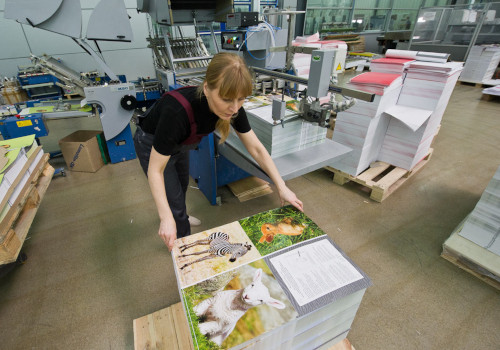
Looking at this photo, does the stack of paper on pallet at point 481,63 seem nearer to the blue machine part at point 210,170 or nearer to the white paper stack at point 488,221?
the white paper stack at point 488,221

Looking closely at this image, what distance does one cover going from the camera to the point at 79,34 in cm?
239

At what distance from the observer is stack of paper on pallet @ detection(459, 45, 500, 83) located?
543 centimetres

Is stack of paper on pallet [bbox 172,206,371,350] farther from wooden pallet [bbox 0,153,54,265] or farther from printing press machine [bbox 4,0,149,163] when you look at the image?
printing press machine [bbox 4,0,149,163]

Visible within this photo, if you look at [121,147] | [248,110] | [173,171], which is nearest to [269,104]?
[248,110]

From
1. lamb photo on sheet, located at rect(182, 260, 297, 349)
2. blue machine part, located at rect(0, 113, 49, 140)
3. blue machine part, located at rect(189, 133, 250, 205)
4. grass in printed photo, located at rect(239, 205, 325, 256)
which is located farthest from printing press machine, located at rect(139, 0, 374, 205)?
blue machine part, located at rect(0, 113, 49, 140)

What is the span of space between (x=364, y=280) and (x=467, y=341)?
1.16 metres

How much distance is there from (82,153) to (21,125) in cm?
56

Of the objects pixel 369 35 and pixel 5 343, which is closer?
pixel 5 343

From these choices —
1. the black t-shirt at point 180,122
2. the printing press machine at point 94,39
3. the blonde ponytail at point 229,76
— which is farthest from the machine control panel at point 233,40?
the blonde ponytail at point 229,76

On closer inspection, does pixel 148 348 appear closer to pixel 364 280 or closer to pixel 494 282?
pixel 364 280

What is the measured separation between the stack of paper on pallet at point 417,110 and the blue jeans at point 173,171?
69.3 inches

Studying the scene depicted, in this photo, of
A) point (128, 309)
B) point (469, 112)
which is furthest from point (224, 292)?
point (469, 112)

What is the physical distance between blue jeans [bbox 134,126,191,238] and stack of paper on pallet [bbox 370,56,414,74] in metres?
1.82

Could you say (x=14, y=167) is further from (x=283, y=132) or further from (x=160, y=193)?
(x=283, y=132)
